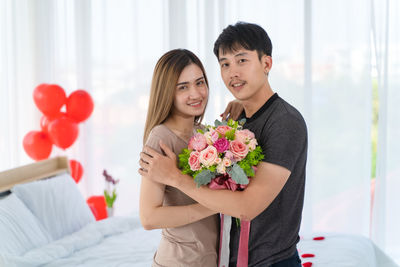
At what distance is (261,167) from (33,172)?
Answer: 2587 millimetres

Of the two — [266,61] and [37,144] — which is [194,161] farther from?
[37,144]

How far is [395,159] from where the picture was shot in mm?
4164

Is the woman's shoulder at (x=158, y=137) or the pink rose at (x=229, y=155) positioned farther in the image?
→ the woman's shoulder at (x=158, y=137)

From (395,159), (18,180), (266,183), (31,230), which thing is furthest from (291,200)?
(395,159)

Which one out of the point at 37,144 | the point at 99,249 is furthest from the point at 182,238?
the point at 37,144

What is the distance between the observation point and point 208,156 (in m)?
1.49

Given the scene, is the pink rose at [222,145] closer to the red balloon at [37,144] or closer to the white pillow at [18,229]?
the white pillow at [18,229]

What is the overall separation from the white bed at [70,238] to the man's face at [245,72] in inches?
51.1

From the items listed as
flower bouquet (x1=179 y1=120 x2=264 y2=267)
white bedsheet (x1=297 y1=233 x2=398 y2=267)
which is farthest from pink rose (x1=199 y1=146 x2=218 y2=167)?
white bedsheet (x1=297 y1=233 x2=398 y2=267)

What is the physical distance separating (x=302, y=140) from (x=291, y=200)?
221mm

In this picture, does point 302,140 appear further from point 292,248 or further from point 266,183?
point 292,248

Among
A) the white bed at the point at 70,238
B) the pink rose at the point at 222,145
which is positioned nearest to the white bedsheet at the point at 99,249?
the white bed at the point at 70,238

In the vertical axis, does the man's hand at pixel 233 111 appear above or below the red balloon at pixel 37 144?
above

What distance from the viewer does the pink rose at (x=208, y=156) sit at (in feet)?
4.88
